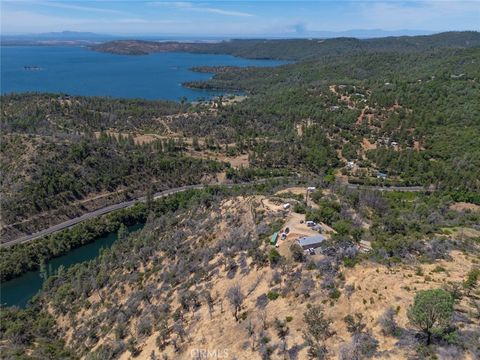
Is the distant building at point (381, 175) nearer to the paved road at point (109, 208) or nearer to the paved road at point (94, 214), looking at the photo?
the paved road at point (109, 208)

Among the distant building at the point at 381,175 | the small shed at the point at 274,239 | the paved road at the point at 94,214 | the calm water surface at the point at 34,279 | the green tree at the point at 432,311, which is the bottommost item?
the calm water surface at the point at 34,279

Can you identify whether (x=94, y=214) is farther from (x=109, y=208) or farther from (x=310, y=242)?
(x=310, y=242)

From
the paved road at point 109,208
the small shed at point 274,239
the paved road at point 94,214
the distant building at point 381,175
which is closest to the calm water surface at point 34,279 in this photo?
the paved road at point 94,214

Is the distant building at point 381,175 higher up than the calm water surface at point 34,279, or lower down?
higher up

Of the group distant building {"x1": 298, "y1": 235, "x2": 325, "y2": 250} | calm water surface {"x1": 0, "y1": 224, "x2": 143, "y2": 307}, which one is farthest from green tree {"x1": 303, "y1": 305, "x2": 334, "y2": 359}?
calm water surface {"x1": 0, "y1": 224, "x2": 143, "y2": 307}

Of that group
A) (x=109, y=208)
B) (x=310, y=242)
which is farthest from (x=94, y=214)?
(x=310, y=242)

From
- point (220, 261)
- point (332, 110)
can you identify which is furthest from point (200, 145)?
point (220, 261)

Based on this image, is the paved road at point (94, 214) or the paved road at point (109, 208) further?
the paved road at point (109, 208)

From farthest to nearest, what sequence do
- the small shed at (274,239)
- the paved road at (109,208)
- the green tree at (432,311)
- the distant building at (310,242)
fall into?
1. the paved road at (109,208)
2. the small shed at (274,239)
3. the distant building at (310,242)
4. the green tree at (432,311)
